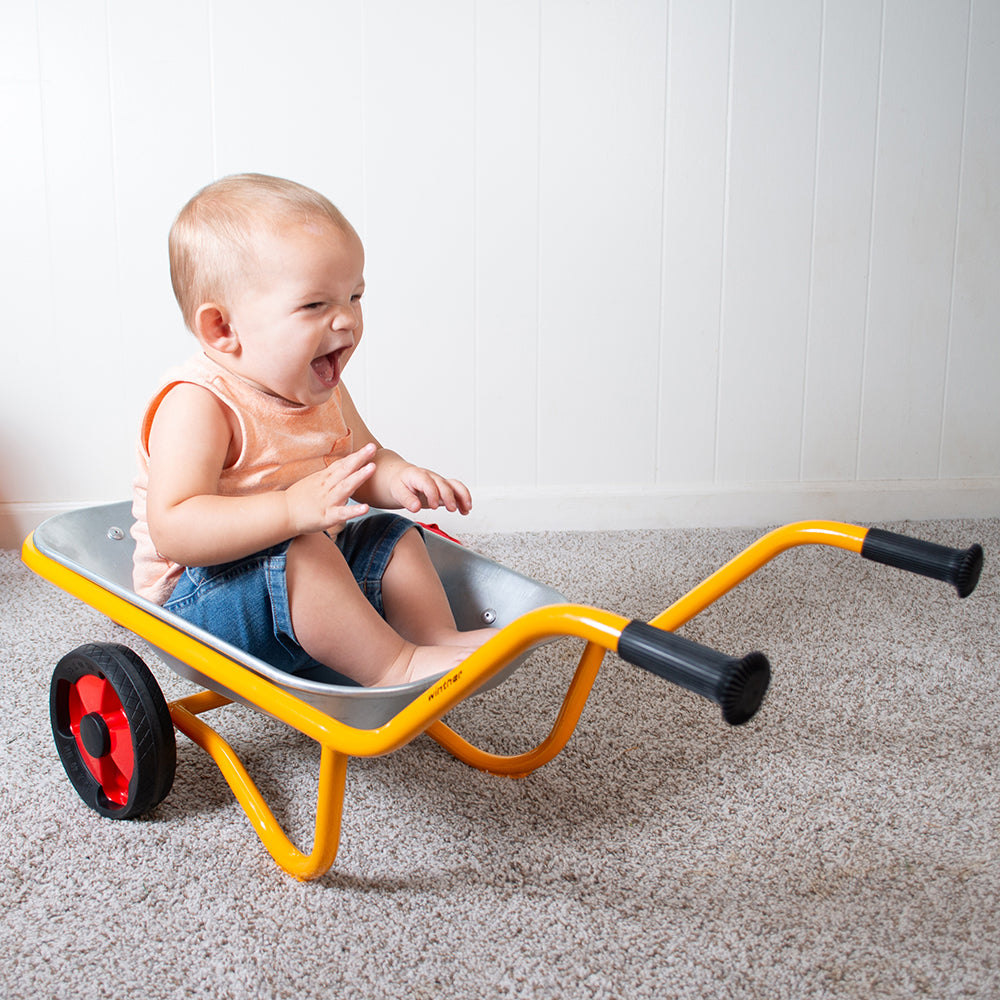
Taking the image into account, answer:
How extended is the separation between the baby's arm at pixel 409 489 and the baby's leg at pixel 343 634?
0.15 metres

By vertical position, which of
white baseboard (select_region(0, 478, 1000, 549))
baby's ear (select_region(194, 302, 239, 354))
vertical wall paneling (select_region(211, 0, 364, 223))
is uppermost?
vertical wall paneling (select_region(211, 0, 364, 223))

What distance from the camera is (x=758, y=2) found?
171cm

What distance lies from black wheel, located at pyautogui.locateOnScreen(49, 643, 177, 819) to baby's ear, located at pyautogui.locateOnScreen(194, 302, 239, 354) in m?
0.30

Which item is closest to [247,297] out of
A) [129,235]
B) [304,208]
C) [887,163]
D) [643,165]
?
[304,208]

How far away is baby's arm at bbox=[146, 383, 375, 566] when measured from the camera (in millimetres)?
778

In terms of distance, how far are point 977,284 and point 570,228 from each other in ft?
2.79

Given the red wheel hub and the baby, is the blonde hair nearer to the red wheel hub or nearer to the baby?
the baby

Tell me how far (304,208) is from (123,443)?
1073mm

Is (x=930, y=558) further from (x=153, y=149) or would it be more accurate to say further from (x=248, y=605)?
(x=153, y=149)

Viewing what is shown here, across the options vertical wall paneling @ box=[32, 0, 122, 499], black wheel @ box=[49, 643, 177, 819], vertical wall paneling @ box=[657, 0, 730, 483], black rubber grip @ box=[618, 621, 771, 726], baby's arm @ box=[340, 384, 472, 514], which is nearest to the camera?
black rubber grip @ box=[618, 621, 771, 726]

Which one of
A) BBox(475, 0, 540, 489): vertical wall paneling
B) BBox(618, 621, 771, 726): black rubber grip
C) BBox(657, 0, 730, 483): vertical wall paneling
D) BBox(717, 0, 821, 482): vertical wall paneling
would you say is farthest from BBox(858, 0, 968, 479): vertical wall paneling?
BBox(618, 621, 771, 726): black rubber grip

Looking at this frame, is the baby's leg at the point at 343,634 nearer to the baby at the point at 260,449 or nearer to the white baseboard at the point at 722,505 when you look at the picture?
the baby at the point at 260,449

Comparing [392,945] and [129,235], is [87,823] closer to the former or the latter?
[392,945]

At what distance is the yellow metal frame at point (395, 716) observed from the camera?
63 cm
